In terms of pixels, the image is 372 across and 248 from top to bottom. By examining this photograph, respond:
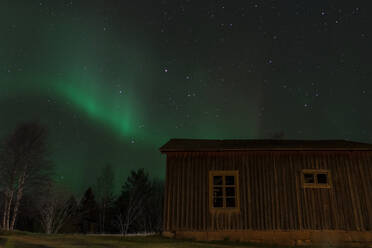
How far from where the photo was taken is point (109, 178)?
47625 millimetres

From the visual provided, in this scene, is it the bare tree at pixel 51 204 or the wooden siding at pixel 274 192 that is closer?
the wooden siding at pixel 274 192

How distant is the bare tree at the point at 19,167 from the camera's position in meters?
22.4

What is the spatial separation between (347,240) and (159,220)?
34.2 m

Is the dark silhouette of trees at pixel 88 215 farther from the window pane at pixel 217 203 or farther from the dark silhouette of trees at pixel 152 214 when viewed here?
the window pane at pixel 217 203

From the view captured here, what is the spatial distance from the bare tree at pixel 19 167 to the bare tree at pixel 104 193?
74.4 feet

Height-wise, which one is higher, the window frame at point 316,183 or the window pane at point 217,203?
the window frame at point 316,183

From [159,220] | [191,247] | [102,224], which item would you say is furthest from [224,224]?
[102,224]

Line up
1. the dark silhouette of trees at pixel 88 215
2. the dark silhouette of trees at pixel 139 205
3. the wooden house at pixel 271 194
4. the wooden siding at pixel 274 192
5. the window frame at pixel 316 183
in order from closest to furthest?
1. the wooden house at pixel 271 194
2. the wooden siding at pixel 274 192
3. the window frame at pixel 316 183
4. the dark silhouette of trees at pixel 139 205
5. the dark silhouette of trees at pixel 88 215

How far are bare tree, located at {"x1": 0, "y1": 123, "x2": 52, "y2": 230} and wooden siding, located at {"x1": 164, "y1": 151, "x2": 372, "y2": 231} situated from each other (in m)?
13.4

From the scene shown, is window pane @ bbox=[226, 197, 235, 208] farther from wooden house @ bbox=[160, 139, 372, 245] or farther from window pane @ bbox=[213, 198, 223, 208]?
A: window pane @ bbox=[213, 198, 223, 208]

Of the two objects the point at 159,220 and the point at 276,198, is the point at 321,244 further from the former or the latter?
the point at 159,220

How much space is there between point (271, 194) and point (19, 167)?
19.1 m

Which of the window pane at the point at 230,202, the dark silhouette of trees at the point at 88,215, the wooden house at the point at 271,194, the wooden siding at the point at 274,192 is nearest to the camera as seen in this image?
the wooden house at the point at 271,194

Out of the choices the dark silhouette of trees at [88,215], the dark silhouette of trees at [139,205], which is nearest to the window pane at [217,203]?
the dark silhouette of trees at [139,205]
